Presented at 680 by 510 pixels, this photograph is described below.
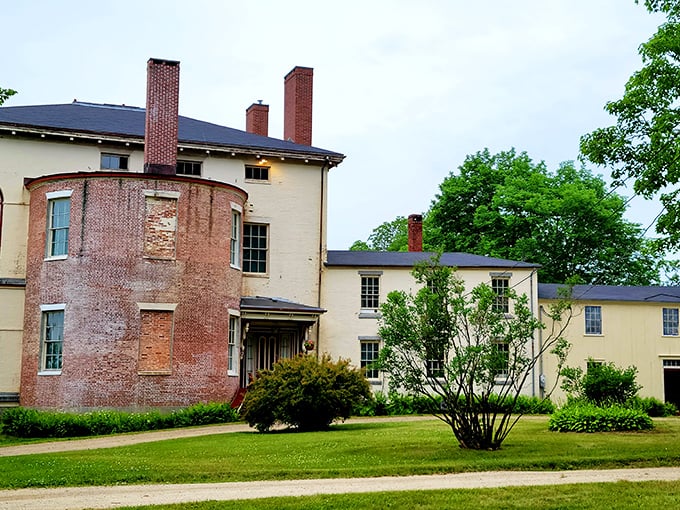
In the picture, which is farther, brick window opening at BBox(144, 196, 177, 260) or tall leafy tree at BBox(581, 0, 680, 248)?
brick window opening at BBox(144, 196, 177, 260)

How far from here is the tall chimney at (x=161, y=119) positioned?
2942 cm

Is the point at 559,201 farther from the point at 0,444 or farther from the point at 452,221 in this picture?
the point at 0,444

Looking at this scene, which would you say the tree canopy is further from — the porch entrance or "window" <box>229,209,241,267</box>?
"window" <box>229,209,241,267</box>

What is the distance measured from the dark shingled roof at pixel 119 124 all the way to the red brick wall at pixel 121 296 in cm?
336

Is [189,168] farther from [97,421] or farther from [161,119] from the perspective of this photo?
[97,421]

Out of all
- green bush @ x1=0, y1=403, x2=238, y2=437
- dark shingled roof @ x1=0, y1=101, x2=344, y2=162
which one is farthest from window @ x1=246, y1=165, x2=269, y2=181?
green bush @ x1=0, y1=403, x2=238, y2=437

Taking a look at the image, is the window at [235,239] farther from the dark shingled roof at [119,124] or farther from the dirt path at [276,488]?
the dirt path at [276,488]

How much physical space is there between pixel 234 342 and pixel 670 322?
20747mm

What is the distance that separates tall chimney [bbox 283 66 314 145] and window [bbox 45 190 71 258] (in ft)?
37.3

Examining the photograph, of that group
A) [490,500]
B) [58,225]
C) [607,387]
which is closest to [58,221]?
[58,225]

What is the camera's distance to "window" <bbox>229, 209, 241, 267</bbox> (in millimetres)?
30609

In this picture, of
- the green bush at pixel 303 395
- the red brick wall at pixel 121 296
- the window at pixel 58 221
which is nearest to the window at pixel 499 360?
the green bush at pixel 303 395

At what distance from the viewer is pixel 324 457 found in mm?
16891

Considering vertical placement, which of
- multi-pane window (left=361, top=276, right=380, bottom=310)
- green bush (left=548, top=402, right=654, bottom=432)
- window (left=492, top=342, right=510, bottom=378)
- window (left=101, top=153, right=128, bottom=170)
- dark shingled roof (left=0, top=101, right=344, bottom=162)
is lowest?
green bush (left=548, top=402, right=654, bottom=432)
